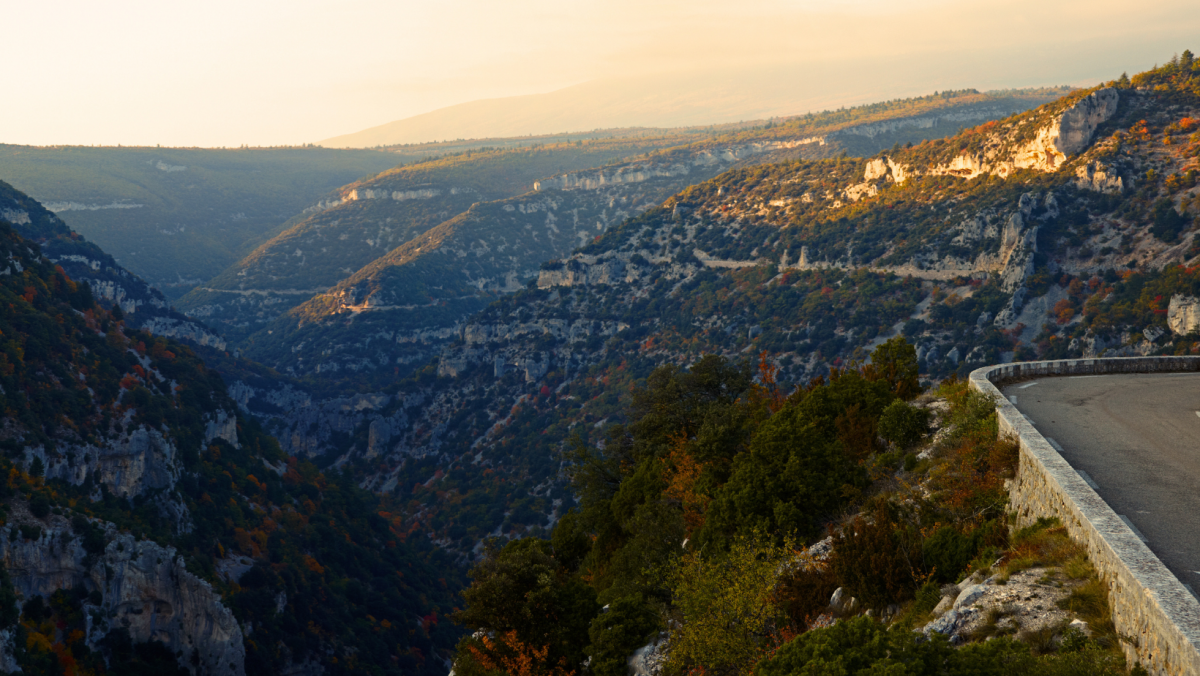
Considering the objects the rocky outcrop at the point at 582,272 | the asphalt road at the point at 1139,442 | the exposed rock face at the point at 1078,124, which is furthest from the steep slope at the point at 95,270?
the exposed rock face at the point at 1078,124

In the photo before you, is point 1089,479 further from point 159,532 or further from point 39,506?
point 159,532

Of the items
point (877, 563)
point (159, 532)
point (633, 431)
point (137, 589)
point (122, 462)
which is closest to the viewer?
point (877, 563)

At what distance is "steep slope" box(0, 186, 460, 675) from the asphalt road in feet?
176

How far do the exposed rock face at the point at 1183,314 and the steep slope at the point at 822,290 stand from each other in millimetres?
157

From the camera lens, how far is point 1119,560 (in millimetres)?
9922

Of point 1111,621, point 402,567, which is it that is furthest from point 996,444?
point 402,567

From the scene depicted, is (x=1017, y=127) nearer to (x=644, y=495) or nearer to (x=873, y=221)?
(x=873, y=221)

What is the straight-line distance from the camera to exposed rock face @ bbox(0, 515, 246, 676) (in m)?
47.5

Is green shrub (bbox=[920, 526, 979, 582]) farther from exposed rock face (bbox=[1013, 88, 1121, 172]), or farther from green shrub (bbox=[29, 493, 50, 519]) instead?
exposed rock face (bbox=[1013, 88, 1121, 172])

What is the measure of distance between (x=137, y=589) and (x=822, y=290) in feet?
288

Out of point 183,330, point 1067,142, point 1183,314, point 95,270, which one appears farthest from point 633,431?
point 183,330

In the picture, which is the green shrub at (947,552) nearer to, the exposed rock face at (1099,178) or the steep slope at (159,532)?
the steep slope at (159,532)

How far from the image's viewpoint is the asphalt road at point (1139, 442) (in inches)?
476

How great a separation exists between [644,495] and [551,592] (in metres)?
10.3
